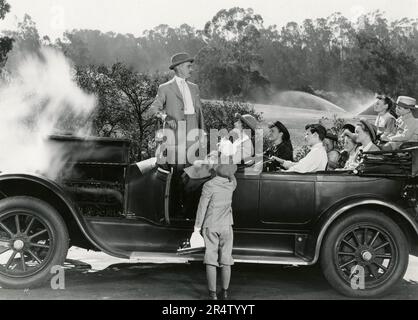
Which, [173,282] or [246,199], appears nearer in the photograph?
[246,199]

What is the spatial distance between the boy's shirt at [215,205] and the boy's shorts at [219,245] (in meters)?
0.05

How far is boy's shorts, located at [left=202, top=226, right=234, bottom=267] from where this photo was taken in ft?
14.9

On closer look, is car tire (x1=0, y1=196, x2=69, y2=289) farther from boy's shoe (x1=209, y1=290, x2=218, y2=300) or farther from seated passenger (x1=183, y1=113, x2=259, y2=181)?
boy's shoe (x1=209, y1=290, x2=218, y2=300)

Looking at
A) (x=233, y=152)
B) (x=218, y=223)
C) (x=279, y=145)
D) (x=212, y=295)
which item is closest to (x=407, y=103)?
(x=279, y=145)

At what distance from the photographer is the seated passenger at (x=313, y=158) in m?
5.04

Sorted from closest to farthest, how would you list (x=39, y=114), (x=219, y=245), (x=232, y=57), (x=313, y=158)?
(x=219, y=245) < (x=313, y=158) < (x=39, y=114) < (x=232, y=57)

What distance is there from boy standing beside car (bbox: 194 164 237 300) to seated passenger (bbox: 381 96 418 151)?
1.75m

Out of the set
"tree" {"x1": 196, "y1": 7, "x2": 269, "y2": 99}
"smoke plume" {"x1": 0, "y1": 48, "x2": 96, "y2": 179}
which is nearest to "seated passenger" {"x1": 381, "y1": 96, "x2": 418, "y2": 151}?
"smoke plume" {"x1": 0, "y1": 48, "x2": 96, "y2": 179}

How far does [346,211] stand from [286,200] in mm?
549

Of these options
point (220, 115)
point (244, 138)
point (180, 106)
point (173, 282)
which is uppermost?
point (220, 115)

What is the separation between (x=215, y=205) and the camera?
457cm

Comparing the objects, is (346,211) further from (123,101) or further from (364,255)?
(123,101)
